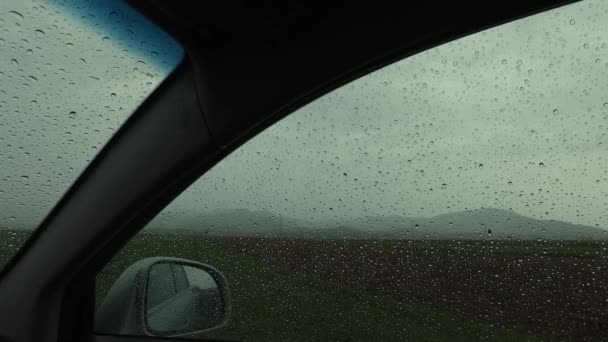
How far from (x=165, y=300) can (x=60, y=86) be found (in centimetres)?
132

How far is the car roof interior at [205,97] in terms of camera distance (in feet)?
8.35

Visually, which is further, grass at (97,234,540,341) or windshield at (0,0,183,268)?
grass at (97,234,540,341)

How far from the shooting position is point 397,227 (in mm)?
2773

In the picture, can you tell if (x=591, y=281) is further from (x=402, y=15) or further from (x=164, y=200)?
(x=164, y=200)

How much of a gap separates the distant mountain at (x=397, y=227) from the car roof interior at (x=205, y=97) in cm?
30

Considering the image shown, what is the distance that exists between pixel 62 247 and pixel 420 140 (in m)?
1.80

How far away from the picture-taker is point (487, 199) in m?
2.57

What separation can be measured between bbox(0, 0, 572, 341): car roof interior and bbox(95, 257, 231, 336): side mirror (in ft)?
0.81

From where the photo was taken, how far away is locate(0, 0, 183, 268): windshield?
2633mm

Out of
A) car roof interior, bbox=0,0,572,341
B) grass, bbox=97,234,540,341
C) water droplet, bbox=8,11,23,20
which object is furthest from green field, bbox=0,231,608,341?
water droplet, bbox=8,11,23,20

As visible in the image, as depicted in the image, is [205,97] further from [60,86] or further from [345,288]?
[345,288]

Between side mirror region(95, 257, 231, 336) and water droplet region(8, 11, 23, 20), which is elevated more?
water droplet region(8, 11, 23, 20)

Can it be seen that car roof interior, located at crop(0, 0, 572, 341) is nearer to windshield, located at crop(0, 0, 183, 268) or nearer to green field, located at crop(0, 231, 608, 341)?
windshield, located at crop(0, 0, 183, 268)

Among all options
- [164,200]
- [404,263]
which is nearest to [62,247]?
[164,200]
